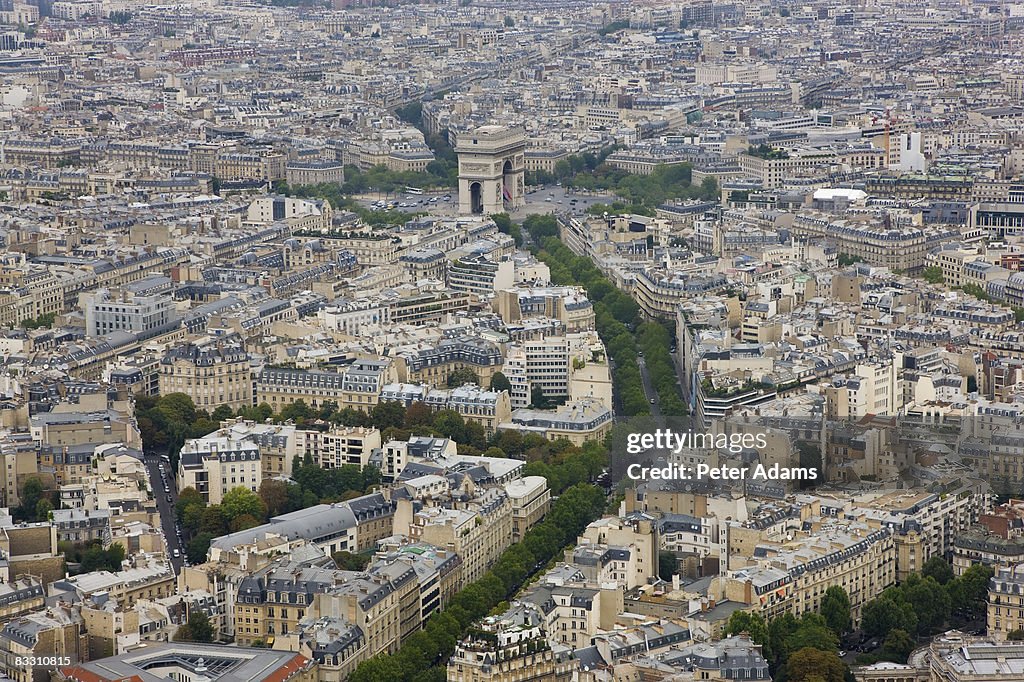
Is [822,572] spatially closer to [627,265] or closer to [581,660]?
[581,660]

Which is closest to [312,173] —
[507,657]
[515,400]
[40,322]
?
[40,322]

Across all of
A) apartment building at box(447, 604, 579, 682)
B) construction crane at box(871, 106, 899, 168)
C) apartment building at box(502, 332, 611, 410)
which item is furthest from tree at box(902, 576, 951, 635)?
construction crane at box(871, 106, 899, 168)

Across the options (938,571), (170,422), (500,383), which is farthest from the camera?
(500,383)

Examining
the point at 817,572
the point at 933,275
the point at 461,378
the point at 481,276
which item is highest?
the point at 481,276

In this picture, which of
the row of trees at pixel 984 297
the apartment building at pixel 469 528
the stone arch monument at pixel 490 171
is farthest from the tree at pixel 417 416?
the stone arch monument at pixel 490 171

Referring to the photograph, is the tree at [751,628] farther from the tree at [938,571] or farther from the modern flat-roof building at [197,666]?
the modern flat-roof building at [197,666]

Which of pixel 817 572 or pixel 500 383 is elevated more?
pixel 500 383

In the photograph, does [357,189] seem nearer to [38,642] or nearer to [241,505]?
[241,505]
